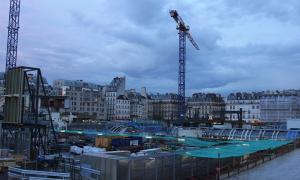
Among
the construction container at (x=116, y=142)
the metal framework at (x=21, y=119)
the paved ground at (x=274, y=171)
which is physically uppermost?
the metal framework at (x=21, y=119)

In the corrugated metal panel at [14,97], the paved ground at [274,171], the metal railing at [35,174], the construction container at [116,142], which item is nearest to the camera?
the metal railing at [35,174]

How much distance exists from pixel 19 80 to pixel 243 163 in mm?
22050

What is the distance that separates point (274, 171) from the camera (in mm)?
38312

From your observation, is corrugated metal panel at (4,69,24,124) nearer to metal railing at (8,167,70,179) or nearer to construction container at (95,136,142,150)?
metal railing at (8,167,70,179)

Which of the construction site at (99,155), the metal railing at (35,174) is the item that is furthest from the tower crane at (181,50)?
the metal railing at (35,174)

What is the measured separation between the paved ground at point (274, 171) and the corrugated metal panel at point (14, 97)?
20.1 meters

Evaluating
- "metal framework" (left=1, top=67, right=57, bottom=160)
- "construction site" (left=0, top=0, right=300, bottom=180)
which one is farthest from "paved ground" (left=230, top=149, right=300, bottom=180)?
"metal framework" (left=1, top=67, right=57, bottom=160)

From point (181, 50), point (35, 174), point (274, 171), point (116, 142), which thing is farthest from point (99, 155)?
point (181, 50)

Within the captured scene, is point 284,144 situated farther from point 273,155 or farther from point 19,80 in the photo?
point 19,80

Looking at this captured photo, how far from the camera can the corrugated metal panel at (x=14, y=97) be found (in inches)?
1604

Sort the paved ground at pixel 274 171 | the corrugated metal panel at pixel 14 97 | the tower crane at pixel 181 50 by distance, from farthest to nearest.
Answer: the tower crane at pixel 181 50
the corrugated metal panel at pixel 14 97
the paved ground at pixel 274 171

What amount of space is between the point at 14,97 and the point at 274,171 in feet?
79.2

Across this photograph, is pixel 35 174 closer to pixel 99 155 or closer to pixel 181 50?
pixel 99 155

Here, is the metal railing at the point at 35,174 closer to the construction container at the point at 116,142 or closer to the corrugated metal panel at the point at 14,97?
the corrugated metal panel at the point at 14,97
